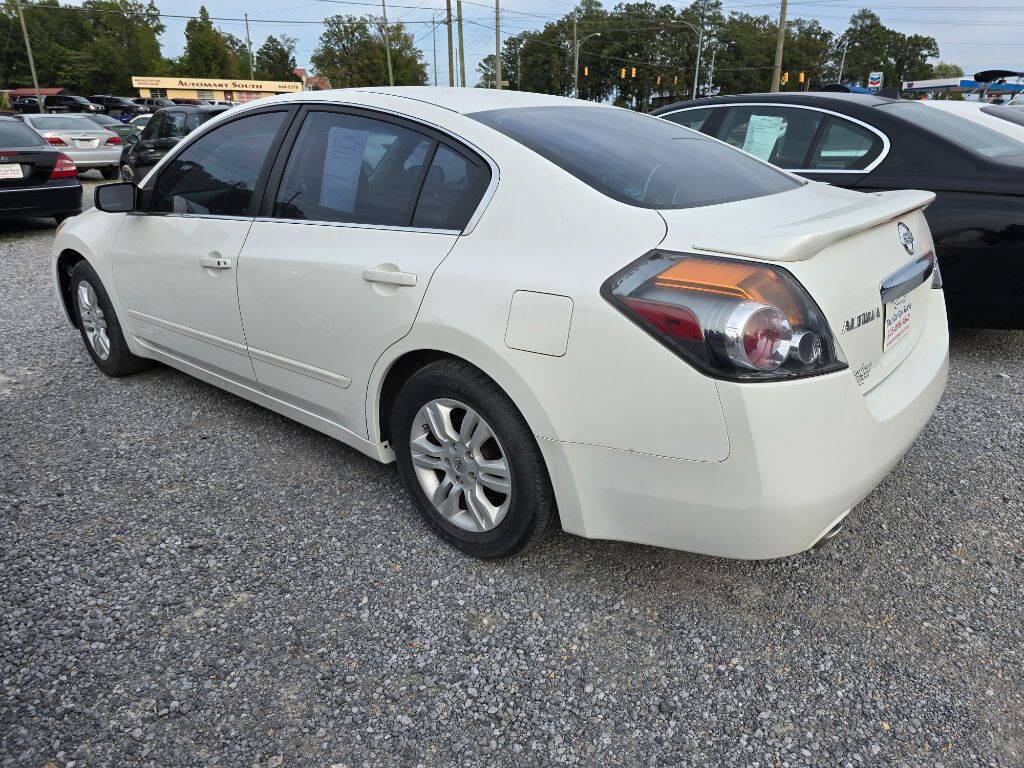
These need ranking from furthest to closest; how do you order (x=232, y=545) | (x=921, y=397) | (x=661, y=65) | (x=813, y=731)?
1. (x=661, y=65)
2. (x=232, y=545)
3. (x=921, y=397)
4. (x=813, y=731)

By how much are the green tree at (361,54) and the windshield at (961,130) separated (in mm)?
78915

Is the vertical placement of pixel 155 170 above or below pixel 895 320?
above

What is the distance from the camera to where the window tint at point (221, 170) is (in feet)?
10.2

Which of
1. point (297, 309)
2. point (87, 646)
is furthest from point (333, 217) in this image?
point (87, 646)

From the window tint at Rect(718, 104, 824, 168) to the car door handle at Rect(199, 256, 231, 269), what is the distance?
130 inches

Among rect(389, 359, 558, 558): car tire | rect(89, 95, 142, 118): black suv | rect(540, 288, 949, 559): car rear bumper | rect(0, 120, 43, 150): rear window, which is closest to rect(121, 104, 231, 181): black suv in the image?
rect(0, 120, 43, 150): rear window

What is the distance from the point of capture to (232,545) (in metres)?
2.68

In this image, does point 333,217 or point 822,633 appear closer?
point 822,633

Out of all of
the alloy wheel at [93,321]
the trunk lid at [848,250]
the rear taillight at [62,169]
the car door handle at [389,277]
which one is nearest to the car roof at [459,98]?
the car door handle at [389,277]

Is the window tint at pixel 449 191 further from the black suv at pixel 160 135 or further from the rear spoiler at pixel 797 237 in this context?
the black suv at pixel 160 135

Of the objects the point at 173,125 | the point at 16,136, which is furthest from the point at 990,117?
the point at 173,125

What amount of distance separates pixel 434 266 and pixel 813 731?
1.68 metres

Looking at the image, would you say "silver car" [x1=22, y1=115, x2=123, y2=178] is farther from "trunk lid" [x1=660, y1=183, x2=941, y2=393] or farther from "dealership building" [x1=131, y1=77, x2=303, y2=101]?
"dealership building" [x1=131, y1=77, x2=303, y2=101]

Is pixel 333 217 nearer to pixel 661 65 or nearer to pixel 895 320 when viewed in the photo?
pixel 895 320
